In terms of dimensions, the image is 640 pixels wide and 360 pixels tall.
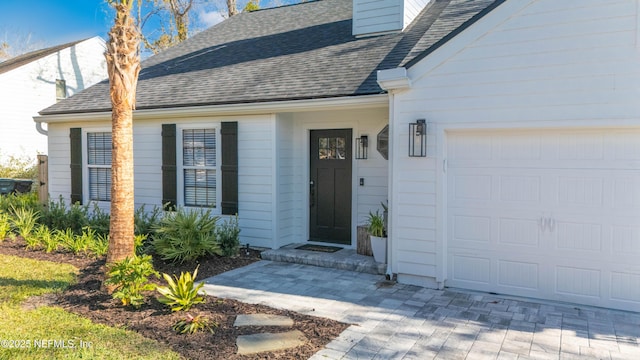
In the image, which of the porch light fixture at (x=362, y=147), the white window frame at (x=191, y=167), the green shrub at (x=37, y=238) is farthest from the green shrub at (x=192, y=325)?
the green shrub at (x=37, y=238)

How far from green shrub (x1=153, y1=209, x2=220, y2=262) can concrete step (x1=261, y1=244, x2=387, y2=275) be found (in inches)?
39.1

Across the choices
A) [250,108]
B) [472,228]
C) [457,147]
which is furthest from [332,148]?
[472,228]

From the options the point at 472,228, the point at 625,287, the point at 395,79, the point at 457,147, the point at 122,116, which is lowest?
the point at 625,287

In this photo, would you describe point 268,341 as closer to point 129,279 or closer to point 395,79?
point 129,279

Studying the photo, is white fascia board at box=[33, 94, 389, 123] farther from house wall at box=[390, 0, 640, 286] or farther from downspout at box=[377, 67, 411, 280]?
house wall at box=[390, 0, 640, 286]

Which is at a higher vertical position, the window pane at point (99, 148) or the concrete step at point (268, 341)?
the window pane at point (99, 148)

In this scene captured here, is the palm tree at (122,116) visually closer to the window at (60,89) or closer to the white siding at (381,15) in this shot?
the white siding at (381,15)

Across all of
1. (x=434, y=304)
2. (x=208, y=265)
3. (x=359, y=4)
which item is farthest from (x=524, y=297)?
(x=359, y=4)

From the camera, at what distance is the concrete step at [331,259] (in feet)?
20.8

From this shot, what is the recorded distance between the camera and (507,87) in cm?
513

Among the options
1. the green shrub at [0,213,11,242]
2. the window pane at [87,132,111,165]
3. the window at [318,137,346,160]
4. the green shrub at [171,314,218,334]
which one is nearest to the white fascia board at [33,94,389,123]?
the window pane at [87,132,111,165]

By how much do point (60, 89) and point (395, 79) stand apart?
16.9m

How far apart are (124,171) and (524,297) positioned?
4.84 meters

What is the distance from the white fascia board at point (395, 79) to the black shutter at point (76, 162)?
695 centimetres
